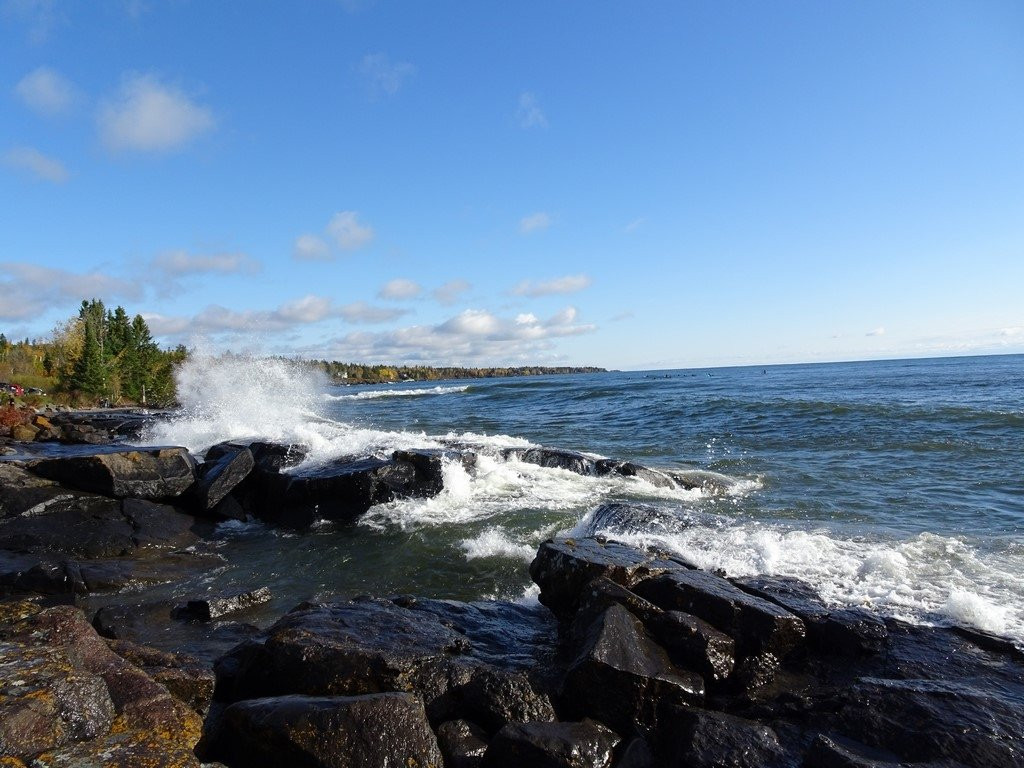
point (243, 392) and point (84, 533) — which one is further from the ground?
point (243, 392)

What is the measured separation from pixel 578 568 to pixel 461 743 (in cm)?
274

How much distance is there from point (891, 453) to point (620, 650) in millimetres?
16155

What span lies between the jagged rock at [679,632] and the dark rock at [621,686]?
0.85 feet

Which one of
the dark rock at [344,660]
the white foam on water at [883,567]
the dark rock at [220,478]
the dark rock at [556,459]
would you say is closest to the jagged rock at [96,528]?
the dark rock at [220,478]

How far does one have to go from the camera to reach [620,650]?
5082 millimetres

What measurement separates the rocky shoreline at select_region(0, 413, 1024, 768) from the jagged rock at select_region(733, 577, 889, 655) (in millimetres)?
22

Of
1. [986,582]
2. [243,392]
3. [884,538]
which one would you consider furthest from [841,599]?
[243,392]

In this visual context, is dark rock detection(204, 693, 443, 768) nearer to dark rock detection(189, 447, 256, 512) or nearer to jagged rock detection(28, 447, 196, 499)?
dark rock detection(189, 447, 256, 512)

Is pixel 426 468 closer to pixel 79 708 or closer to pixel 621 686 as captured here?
pixel 621 686

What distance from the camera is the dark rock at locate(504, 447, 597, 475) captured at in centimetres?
1625

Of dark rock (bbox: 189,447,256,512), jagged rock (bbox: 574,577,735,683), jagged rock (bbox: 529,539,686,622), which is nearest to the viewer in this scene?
jagged rock (bbox: 574,577,735,683)

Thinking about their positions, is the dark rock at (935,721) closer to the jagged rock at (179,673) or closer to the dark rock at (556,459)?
the jagged rock at (179,673)

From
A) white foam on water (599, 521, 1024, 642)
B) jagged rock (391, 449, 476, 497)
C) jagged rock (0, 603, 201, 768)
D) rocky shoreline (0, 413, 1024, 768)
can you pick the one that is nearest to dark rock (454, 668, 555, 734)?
rocky shoreline (0, 413, 1024, 768)

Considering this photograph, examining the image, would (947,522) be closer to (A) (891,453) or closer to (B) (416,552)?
(A) (891,453)
